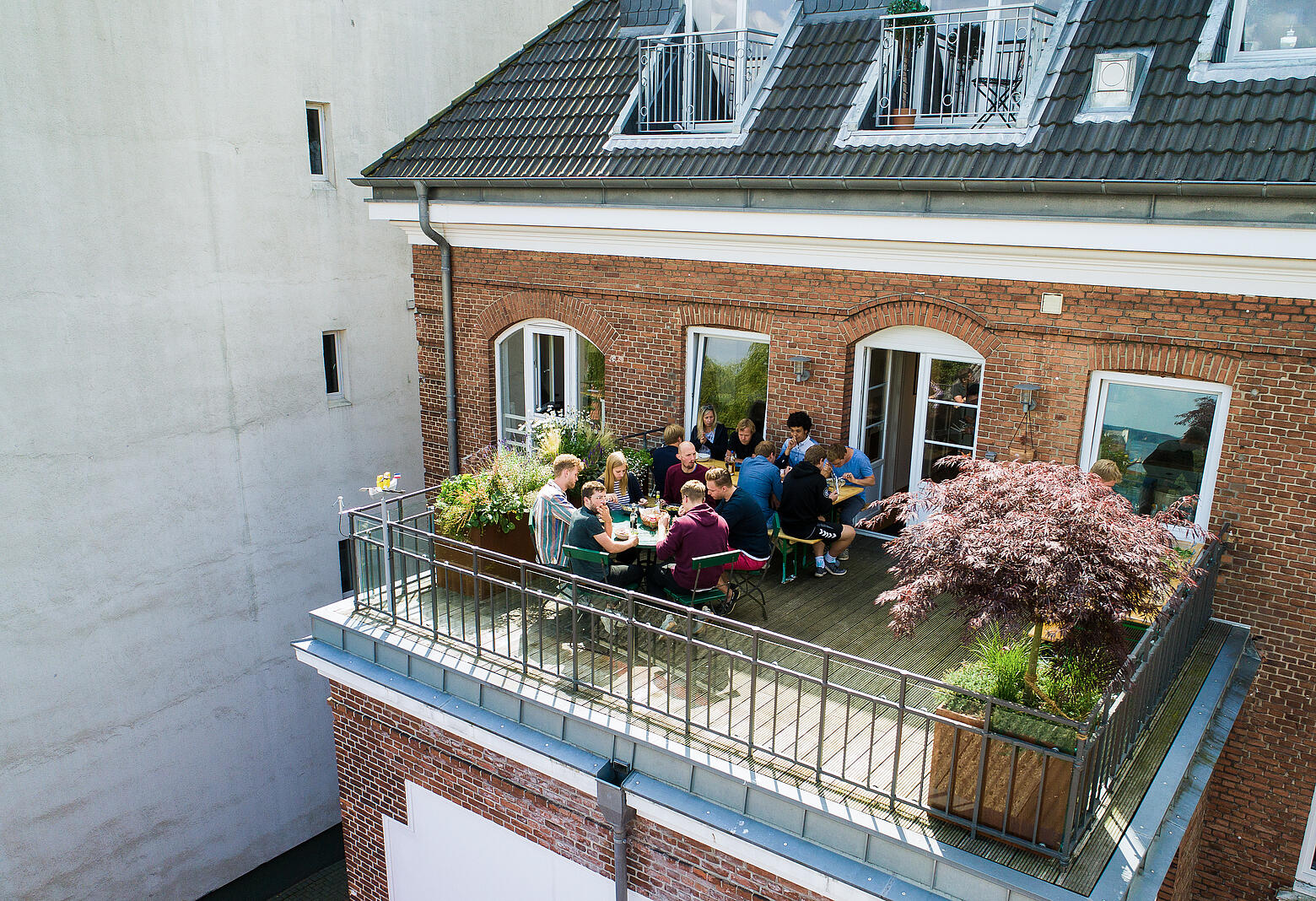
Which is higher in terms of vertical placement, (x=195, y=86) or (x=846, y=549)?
(x=195, y=86)

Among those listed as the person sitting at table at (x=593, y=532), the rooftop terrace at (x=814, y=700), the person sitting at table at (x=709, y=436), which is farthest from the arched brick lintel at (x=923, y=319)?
the person sitting at table at (x=593, y=532)

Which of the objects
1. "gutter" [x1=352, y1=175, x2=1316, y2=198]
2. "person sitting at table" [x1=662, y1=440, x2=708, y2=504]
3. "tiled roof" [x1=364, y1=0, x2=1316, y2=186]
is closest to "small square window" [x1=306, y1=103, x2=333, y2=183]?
"tiled roof" [x1=364, y1=0, x2=1316, y2=186]

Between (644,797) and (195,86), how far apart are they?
1134 centimetres

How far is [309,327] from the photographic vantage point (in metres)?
14.7

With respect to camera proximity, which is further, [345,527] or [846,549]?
[345,527]

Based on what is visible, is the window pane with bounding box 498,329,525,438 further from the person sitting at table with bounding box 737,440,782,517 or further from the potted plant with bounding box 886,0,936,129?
the potted plant with bounding box 886,0,936,129

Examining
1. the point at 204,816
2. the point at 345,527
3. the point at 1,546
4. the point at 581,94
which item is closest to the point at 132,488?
the point at 1,546

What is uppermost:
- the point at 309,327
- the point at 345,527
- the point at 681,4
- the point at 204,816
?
the point at 681,4

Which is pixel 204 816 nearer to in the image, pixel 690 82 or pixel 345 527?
pixel 345 527

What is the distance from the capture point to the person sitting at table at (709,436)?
34.4ft

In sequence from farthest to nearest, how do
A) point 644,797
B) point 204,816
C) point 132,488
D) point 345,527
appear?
point 345,527, point 204,816, point 132,488, point 644,797

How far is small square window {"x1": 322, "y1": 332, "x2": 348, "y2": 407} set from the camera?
15.4 m

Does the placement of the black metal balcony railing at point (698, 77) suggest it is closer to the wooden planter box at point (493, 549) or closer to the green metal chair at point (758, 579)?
the green metal chair at point (758, 579)

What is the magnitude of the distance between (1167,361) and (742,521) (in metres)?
3.70
